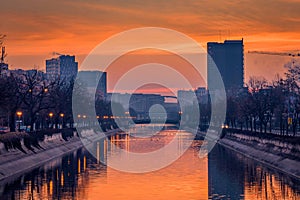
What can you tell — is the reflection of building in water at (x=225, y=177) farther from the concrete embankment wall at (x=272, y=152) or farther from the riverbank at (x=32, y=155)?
the riverbank at (x=32, y=155)

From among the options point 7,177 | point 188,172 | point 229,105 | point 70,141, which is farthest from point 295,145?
point 229,105

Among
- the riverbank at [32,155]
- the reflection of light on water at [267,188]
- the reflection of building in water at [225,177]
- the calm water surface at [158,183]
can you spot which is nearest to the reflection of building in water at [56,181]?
the calm water surface at [158,183]

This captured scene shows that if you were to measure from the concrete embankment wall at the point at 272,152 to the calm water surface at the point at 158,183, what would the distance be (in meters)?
1.54

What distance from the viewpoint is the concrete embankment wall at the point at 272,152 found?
6656cm

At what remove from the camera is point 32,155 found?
79.2 metres

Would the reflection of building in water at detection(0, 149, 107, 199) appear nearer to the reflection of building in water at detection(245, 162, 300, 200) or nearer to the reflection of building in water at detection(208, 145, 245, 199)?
the reflection of building in water at detection(208, 145, 245, 199)

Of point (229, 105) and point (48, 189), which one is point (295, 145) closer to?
point (48, 189)

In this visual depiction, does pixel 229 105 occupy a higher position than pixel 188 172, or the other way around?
pixel 229 105

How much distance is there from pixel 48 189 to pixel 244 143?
53033 millimetres

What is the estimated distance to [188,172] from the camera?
71438mm

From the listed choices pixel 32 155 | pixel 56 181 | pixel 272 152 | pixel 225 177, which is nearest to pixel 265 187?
pixel 225 177

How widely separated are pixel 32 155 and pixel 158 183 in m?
23.3

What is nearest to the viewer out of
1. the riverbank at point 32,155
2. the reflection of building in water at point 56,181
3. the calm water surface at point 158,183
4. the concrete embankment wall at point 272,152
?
the calm water surface at point 158,183

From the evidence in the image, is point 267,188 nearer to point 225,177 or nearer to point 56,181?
point 225,177
